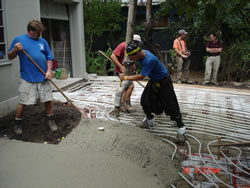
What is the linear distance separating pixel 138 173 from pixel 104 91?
16.9ft

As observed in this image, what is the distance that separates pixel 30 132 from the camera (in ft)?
14.4

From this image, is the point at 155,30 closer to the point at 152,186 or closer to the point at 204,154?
the point at 204,154

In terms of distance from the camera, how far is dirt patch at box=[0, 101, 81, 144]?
4.21m

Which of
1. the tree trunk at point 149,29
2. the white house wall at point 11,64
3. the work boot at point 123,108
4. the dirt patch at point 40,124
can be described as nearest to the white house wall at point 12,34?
the white house wall at point 11,64

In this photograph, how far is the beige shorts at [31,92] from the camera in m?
4.28

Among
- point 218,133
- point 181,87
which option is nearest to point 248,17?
point 181,87

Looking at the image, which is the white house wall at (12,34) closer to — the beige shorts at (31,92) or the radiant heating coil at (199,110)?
the beige shorts at (31,92)

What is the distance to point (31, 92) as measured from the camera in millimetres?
4312

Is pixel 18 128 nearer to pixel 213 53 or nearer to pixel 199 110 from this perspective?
pixel 199 110

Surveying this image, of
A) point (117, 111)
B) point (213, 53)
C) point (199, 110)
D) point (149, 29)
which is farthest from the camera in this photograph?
point (149, 29)

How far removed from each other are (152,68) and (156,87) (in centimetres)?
44

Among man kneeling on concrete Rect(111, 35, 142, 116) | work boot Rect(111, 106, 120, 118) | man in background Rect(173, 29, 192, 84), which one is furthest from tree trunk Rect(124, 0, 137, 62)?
man in background Rect(173, 29, 192, 84)

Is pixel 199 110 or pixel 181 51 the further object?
pixel 181 51

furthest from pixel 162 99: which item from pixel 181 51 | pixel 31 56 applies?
pixel 181 51
